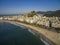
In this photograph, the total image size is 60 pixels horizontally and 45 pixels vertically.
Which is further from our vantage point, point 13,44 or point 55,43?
point 13,44

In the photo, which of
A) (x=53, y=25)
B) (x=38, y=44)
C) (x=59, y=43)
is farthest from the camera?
(x=53, y=25)

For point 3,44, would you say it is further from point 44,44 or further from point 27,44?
point 44,44

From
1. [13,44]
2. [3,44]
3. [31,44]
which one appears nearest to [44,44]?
[31,44]

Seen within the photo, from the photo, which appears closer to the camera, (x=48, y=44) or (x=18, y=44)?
(x=48, y=44)

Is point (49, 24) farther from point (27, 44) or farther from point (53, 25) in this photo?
point (27, 44)

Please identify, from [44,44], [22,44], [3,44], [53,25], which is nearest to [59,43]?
[44,44]

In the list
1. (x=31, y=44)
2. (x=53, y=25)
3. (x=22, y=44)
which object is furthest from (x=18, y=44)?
(x=53, y=25)

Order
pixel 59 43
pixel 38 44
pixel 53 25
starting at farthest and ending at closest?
pixel 53 25 → pixel 38 44 → pixel 59 43

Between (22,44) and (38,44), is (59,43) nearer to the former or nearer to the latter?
(38,44)
